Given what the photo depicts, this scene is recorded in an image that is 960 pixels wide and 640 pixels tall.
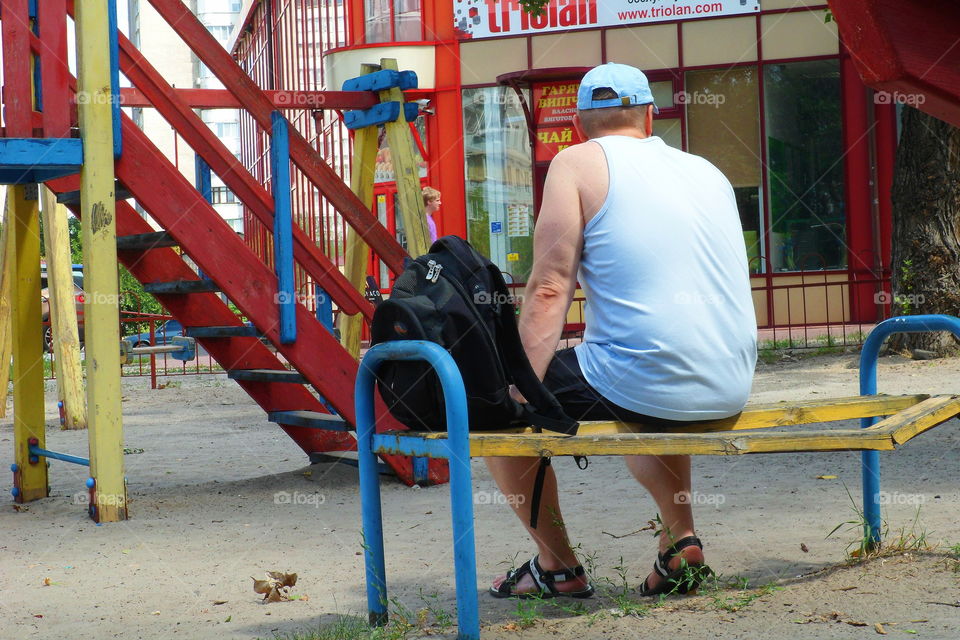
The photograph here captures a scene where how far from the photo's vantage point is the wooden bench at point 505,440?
8.86ft

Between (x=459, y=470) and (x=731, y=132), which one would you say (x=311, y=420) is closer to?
(x=459, y=470)

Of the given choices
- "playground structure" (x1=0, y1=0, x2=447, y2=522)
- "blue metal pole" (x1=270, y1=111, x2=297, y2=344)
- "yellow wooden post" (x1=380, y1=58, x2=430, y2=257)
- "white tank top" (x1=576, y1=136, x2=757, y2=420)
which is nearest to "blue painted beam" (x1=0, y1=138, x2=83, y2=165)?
"playground structure" (x1=0, y1=0, x2=447, y2=522)

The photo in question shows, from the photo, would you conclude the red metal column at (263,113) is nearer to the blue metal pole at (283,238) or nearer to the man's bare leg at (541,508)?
the blue metal pole at (283,238)

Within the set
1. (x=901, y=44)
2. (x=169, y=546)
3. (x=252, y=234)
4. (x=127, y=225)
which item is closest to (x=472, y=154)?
(x=252, y=234)

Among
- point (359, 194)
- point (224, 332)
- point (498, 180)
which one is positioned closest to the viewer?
point (224, 332)

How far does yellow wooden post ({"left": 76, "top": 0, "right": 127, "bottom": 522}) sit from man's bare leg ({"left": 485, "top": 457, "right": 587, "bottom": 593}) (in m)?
2.27

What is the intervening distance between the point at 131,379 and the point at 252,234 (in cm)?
453

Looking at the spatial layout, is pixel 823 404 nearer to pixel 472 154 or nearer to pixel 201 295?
pixel 201 295

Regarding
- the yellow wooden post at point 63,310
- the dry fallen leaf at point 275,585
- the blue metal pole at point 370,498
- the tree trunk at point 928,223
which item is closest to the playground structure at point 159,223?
the dry fallen leaf at point 275,585

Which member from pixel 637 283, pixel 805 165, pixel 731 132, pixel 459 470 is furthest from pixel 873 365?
pixel 731 132

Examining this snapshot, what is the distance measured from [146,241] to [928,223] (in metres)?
7.38

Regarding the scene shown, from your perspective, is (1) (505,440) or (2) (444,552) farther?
(2) (444,552)

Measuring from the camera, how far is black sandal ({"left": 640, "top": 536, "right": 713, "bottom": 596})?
3287 mm

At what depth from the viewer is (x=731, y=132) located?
1648 cm
